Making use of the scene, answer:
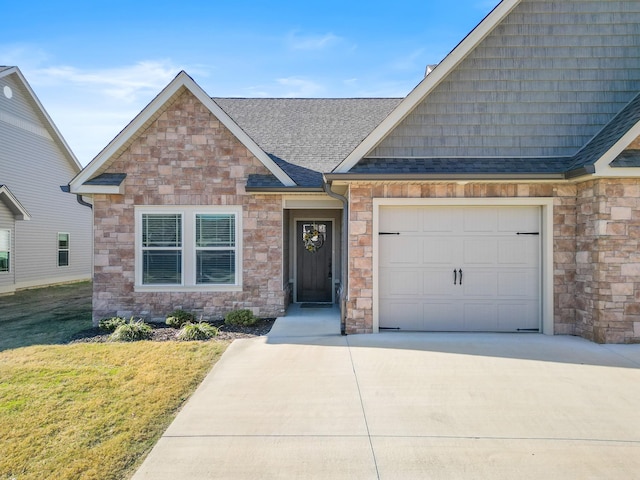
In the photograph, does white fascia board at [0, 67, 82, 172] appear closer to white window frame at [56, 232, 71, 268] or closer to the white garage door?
white window frame at [56, 232, 71, 268]

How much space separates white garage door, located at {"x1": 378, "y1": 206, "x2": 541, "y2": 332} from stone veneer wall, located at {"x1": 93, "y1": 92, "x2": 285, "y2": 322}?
8.71ft

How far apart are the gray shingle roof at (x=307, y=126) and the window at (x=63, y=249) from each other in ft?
35.1

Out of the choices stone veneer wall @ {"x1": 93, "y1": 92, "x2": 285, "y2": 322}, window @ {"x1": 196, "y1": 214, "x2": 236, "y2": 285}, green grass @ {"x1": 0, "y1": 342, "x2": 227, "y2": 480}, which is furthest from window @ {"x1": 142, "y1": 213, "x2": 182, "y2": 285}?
green grass @ {"x1": 0, "y1": 342, "x2": 227, "y2": 480}

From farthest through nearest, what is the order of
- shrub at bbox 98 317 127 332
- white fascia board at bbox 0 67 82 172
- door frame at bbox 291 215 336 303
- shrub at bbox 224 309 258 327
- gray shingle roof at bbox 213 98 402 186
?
1. white fascia board at bbox 0 67 82 172
2. door frame at bbox 291 215 336 303
3. gray shingle roof at bbox 213 98 402 186
4. shrub at bbox 224 309 258 327
5. shrub at bbox 98 317 127 332

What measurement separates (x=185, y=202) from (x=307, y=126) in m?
4.54

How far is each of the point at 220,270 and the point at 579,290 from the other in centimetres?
711

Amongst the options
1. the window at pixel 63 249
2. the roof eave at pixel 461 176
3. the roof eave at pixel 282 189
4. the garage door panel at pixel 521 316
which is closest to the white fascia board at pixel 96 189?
the roof eave at pixel 282 189

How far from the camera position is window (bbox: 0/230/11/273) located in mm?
15117

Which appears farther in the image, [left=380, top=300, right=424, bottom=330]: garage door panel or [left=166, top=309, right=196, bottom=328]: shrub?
[left=166, top=309, right=196, bottom=328]: shrub

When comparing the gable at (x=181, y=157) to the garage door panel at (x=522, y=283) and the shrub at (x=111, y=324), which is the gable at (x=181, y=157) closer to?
the shrub at (x=111, y=324)

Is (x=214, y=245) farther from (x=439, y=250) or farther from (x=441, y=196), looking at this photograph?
(x=441, y=196)

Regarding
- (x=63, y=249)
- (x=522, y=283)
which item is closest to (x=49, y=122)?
(x=63, y=249)

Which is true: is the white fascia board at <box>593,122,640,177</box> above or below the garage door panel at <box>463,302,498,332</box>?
above

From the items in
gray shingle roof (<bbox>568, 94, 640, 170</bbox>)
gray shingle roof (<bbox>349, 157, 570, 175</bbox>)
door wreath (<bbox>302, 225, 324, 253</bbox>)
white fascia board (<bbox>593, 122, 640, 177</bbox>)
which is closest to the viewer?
white fascia board (<bbox>593, 122, 640, 177</bbox>)
